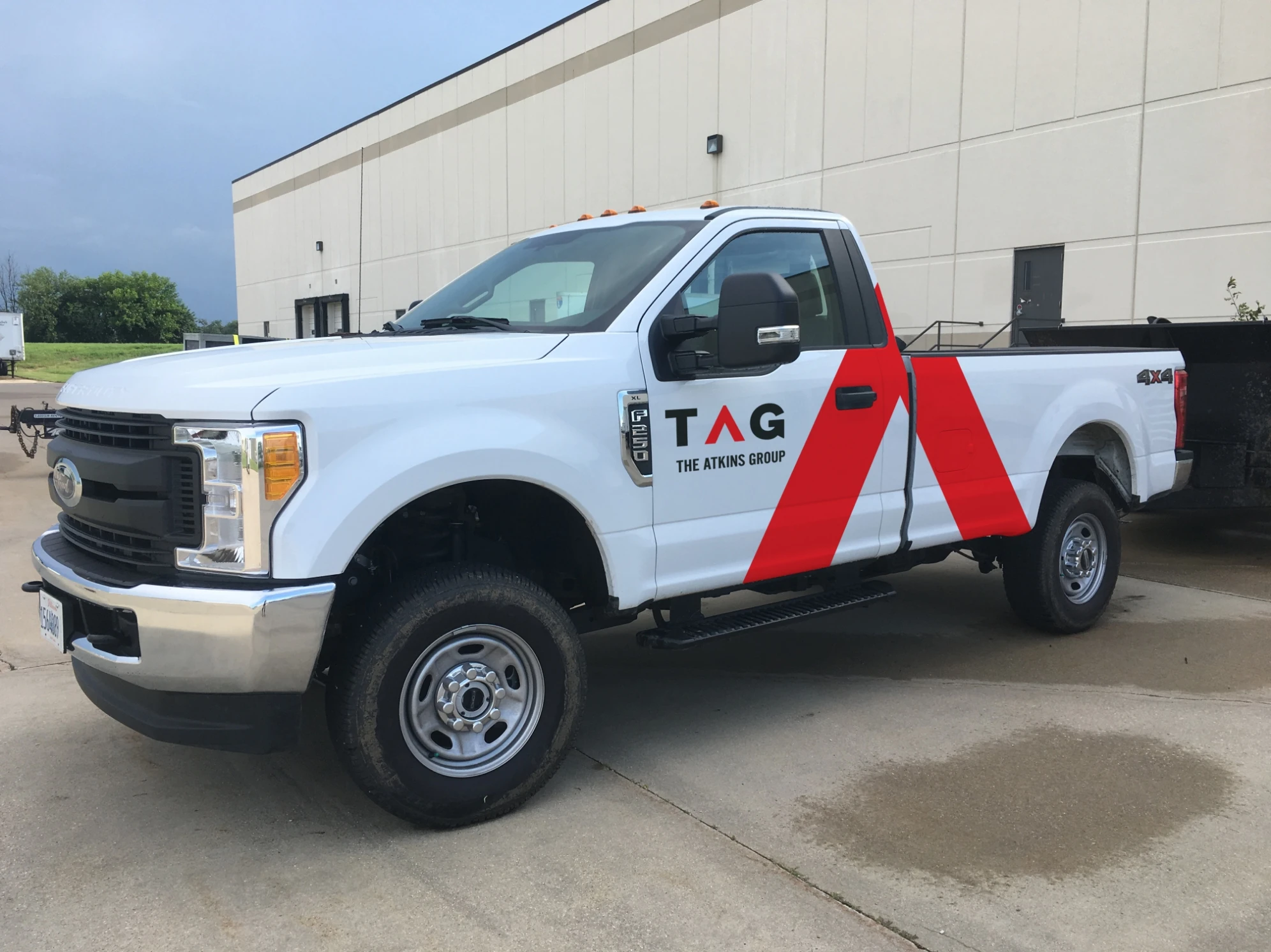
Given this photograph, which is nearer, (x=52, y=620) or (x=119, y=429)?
(x=119, y=429)

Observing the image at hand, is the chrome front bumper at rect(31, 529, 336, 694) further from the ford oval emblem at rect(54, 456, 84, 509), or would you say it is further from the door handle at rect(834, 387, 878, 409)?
the door handle at rect(834, 387, 878, 409)

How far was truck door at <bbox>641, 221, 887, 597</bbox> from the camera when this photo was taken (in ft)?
12.7

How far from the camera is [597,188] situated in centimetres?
2091

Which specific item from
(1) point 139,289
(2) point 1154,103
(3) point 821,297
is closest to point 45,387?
(2) point 1154,103

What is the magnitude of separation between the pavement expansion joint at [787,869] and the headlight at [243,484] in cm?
162

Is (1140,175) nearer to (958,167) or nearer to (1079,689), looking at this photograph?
(958,167)

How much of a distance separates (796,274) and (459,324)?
147cm

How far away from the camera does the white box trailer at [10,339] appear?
5084 cm

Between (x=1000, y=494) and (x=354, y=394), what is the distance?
3.34 metres

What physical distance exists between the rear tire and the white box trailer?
182 feet

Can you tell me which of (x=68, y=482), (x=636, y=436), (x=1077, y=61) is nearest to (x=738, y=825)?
(x=636, y=436)

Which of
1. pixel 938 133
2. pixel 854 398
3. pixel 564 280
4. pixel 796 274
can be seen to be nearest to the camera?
pixel 564 280

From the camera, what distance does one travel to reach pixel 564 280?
4277 millimetres

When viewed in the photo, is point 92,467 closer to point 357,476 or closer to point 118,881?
point 357,476
